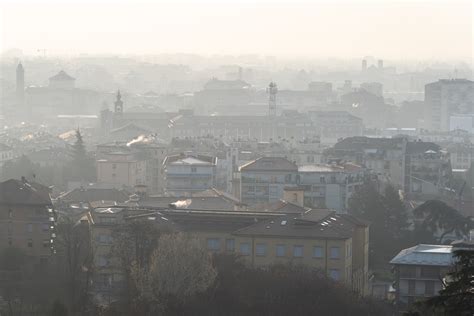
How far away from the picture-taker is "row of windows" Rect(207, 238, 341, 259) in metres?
14.1

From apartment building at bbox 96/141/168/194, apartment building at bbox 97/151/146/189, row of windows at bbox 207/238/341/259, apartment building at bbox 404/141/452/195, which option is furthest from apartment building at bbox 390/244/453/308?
apartment building at bbox 97/151/146/189

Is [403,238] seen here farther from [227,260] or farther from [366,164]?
[366,164]

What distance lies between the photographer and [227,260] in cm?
1311

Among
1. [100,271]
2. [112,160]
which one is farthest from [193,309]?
[112,160]

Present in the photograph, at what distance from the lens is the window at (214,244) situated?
560 inches

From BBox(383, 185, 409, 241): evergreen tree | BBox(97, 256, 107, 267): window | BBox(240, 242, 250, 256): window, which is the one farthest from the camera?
BBox(383, 185, 409, 241): evergreen tree

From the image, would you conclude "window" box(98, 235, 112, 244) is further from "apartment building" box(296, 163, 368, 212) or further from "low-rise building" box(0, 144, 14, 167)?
"low-rise building" box(0, 144, 14, 167)

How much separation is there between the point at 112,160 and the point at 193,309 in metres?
12.8

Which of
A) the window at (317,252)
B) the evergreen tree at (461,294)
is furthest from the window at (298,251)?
the evergreen tree at (461,294)

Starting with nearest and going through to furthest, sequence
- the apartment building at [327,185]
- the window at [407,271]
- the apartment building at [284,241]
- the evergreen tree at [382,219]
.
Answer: the window at [407,271] → the apartment building at [284,241] → the evergreen tree at [382,219] → the apartment building at [327,185]

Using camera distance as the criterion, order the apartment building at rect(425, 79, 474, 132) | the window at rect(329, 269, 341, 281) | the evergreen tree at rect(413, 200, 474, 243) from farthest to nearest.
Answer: the apartment building at rect(425, 79, 474, 132)
the evergreen tree at rect(413, 200, 474, 243)
the window at rect(329, 269, 341, 281)

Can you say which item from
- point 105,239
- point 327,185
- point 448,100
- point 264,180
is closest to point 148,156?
point 264,180

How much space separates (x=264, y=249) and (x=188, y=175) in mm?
7566

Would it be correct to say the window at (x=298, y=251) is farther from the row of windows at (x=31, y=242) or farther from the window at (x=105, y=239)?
the row of windows at (x=31, y=242)
